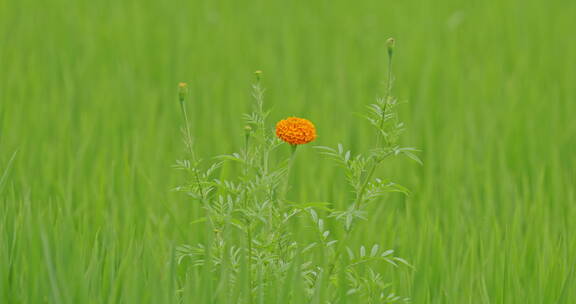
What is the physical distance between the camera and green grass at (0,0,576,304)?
1.53 metres

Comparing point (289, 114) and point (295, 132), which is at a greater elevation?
point (289, 114)

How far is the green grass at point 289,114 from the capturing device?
5.02 ft

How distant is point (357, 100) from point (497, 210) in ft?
3.30

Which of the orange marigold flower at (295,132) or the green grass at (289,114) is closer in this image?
the orange marigold flower at (295,132)

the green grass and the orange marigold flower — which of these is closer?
the orange marigold flower

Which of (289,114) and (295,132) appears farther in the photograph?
(289,114)

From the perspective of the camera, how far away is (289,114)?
9.42 ft

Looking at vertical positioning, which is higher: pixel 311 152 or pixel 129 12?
pixel 129 12

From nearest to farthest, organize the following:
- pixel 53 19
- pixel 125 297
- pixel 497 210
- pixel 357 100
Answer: pixel 125 297 → pixel 497 210 → pixel 357 100 → pixel 53 19

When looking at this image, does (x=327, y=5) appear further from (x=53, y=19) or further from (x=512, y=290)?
(x=512, y=290)

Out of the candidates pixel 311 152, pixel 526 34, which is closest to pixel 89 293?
pixel 311 152

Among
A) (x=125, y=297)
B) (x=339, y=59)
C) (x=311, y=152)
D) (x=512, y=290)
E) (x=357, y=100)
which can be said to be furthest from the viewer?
(x=339, y=59)

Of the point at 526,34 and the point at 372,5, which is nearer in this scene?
the point at 526,34

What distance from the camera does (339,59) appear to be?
143 inches
